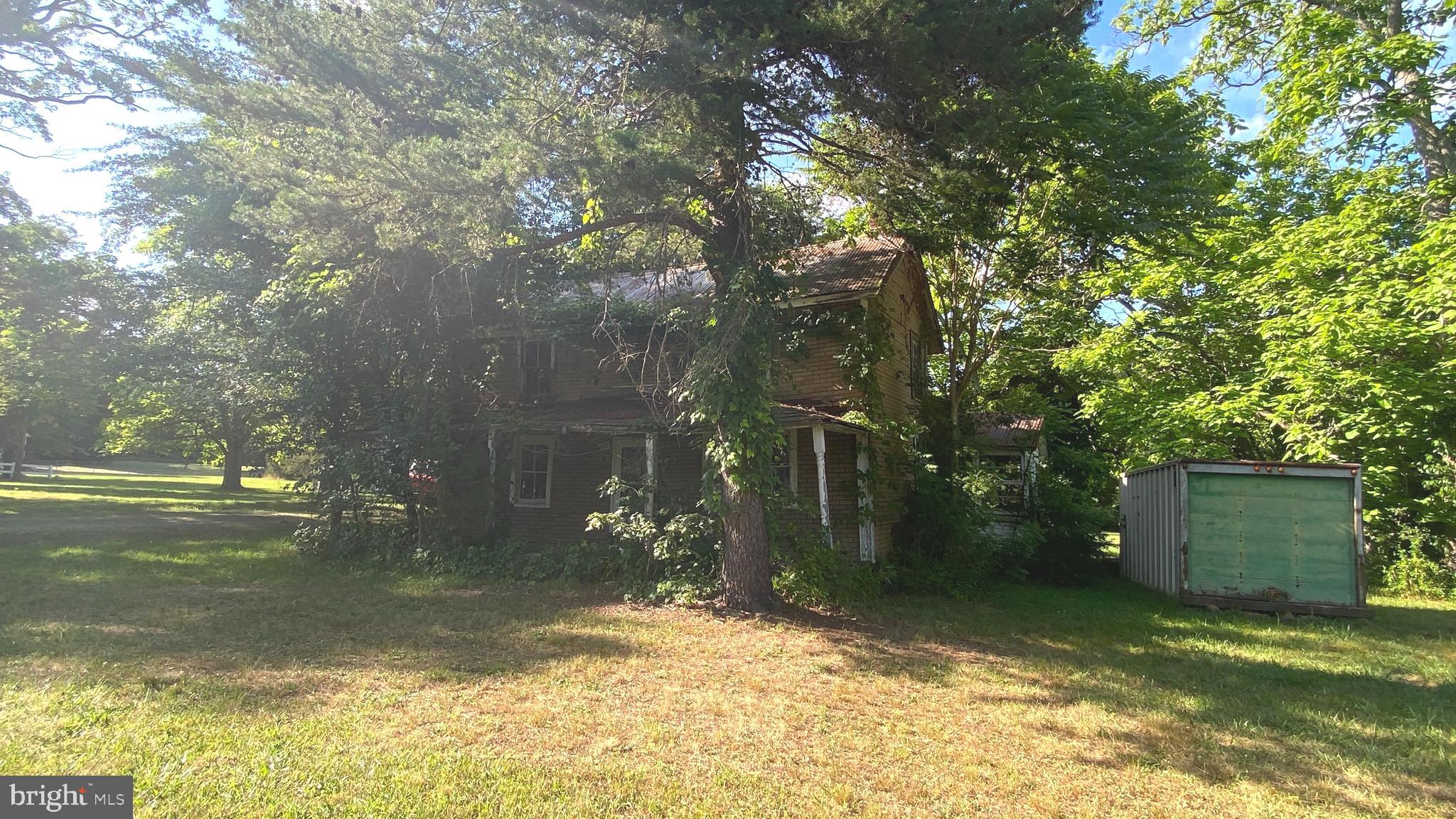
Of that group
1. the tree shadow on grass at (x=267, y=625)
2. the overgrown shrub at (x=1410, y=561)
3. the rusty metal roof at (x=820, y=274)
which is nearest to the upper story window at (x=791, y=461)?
the rusty metal roof at (x=820, y=274)

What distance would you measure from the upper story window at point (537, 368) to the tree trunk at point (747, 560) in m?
7.17

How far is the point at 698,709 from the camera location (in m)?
5.41

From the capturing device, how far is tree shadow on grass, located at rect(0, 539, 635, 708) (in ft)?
19.6

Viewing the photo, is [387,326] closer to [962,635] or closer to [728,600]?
[728,600]

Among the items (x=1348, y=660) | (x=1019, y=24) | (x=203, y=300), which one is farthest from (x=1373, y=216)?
(x=203, y=300)

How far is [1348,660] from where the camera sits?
7.48 m

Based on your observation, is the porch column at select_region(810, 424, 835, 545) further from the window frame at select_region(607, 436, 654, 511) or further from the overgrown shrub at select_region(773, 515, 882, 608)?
the window frame at select_region(607, 436, 654, 511)

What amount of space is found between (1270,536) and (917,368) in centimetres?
715

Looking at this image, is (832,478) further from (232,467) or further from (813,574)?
(232,467)

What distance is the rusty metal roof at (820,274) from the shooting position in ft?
33.4

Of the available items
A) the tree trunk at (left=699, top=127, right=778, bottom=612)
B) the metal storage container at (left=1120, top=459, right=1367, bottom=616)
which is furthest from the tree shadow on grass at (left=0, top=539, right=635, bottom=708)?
the metal storage container at (left=1120, top=459, right=1367, bottom=616)

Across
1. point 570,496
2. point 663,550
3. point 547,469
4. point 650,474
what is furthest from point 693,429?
point 547,469

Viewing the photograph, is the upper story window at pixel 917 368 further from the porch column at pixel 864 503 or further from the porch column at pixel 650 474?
the porch column at pixel 650 474

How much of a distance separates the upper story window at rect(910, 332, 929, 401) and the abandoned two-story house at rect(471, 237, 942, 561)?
5cm
